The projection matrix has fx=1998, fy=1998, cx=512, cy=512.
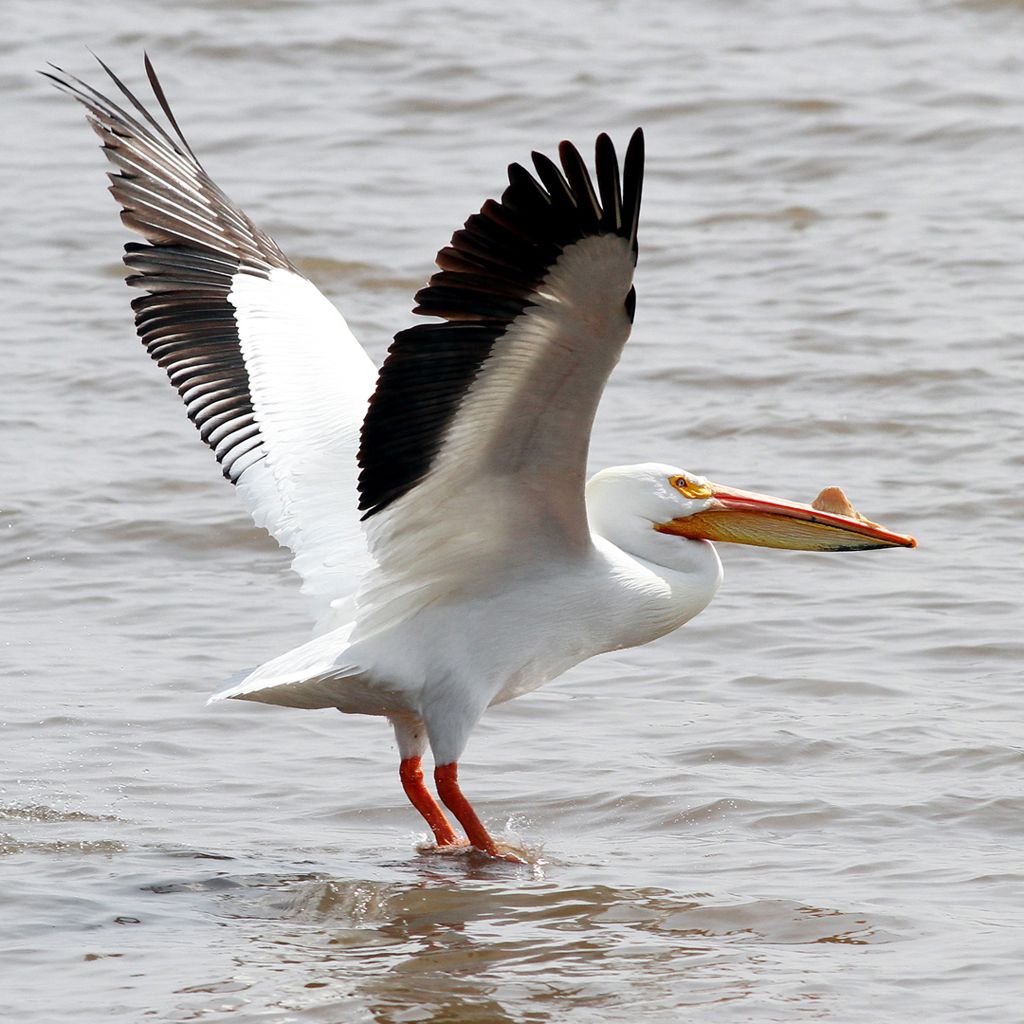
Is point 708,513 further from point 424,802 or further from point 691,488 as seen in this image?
point 424,802

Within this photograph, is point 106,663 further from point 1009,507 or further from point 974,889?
point 1009,507

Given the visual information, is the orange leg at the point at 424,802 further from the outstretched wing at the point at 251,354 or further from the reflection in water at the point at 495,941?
the outstretched wing at the point at 251,354

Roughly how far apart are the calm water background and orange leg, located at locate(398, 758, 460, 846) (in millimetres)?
153

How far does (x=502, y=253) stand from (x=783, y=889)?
1962 millimetres

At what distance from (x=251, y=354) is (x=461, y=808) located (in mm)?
1710

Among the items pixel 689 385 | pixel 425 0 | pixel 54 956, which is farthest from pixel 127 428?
pixel 425 0

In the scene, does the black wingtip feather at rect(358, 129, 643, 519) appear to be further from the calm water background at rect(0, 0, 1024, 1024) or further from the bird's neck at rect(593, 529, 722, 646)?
the calm water background at rect(0, 0, 1024, 1024)

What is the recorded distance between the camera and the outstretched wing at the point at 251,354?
632 cm

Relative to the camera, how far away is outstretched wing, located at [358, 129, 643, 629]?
4.68m

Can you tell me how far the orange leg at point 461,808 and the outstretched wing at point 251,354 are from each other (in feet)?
2.11

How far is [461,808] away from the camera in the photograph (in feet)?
19.2

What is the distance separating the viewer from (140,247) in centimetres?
686

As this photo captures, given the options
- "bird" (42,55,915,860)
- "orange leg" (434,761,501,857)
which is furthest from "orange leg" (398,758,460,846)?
"orange leg" (434,761,501,857)

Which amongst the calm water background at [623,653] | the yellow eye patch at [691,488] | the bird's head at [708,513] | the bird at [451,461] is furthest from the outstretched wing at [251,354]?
the yellow eye patch at [691,488]
